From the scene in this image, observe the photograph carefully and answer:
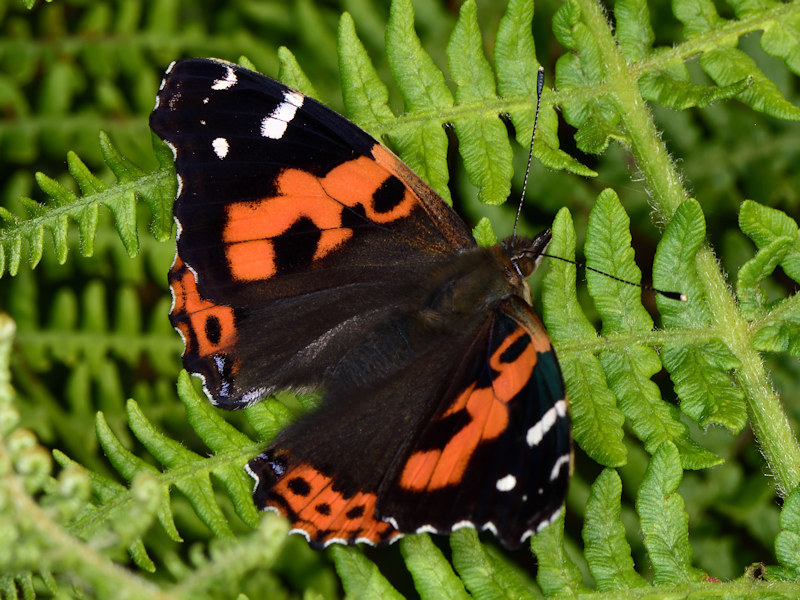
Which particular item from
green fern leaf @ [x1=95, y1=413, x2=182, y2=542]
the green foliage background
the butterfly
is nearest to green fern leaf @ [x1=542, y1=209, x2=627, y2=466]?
the green foliage background

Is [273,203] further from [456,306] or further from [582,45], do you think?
[582,45]

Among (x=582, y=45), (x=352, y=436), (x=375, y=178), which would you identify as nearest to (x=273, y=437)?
(x=352, y=436)

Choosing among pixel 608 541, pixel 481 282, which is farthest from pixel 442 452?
pixel 481 282

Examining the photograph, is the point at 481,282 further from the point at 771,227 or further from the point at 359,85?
the point at 771,227

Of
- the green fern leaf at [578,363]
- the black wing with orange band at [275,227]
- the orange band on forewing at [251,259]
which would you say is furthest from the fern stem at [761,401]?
the orange band on forewing at [251,259]

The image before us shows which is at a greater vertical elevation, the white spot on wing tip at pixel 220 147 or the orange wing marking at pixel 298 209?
the white spot on wing tip at pixel 220 147

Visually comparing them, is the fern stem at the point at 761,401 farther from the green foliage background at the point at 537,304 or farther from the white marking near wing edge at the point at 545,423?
the white marking near wing edge at the point at 545,423

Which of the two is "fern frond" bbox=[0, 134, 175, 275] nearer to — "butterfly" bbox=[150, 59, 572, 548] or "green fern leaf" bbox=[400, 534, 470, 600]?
"butterfly" bbox=[150, 59, 572, 548]

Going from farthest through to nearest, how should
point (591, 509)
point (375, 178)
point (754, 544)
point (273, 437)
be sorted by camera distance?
1. point (754, 544)
2. point (375, 178)
3. point (273, 437)
4. point (591, 509)
